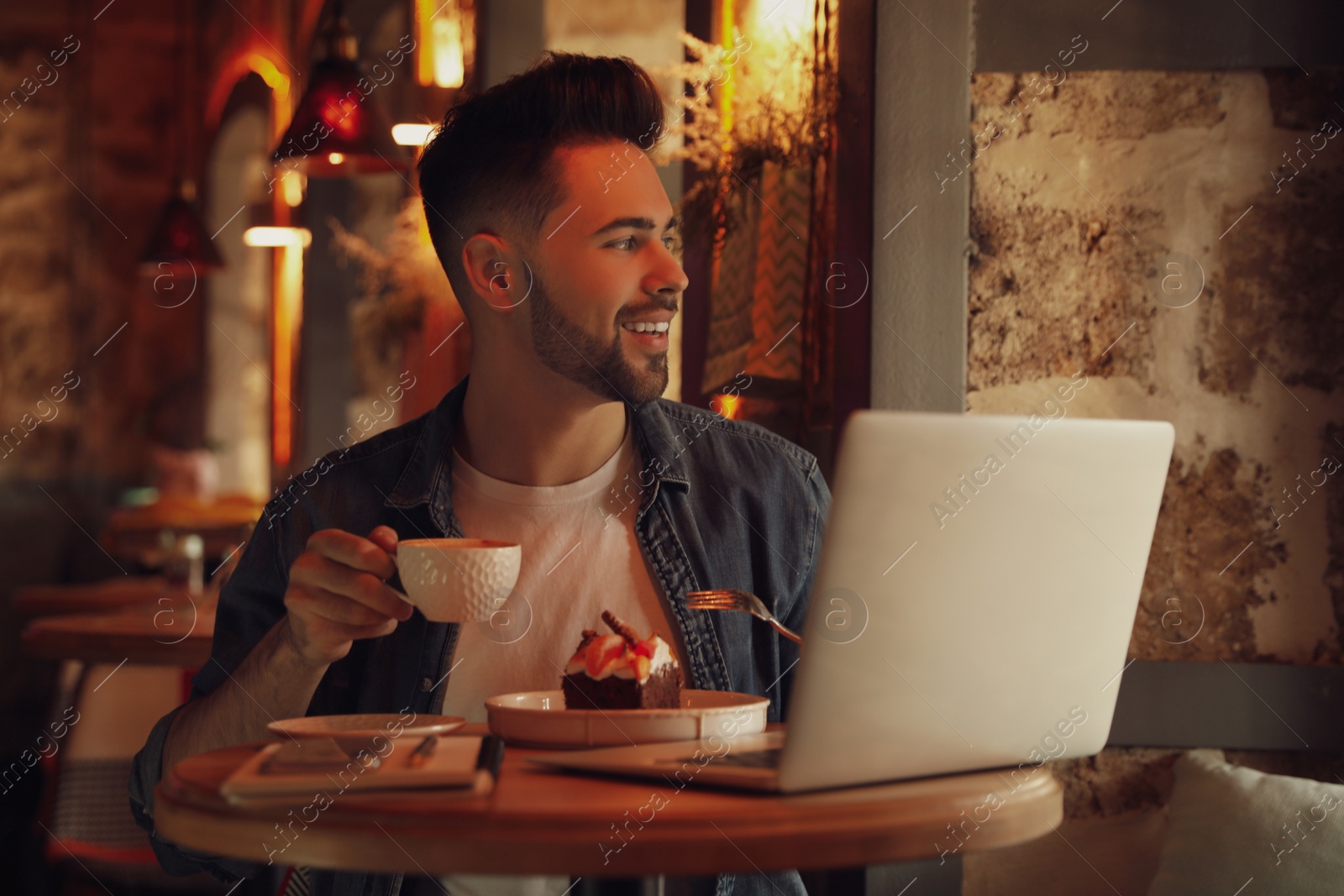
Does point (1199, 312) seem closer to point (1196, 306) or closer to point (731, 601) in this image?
point (1196, 306)

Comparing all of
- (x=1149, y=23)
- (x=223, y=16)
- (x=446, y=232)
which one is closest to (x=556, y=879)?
(x=446, y=232)

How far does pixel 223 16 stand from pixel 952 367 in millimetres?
6813

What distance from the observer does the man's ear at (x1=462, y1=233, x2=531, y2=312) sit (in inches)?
72.6

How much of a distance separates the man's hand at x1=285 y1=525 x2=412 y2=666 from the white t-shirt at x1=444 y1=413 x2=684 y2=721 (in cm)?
31

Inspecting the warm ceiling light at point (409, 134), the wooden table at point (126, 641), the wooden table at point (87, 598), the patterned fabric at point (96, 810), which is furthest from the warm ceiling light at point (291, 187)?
the patterned fabric at point (96, 810)

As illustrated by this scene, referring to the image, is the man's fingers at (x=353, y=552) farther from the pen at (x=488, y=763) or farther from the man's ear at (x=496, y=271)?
the man's ear at (x=496, y=271)

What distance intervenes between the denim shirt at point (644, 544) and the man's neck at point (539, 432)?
43mm

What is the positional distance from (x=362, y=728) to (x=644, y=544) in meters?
0.55

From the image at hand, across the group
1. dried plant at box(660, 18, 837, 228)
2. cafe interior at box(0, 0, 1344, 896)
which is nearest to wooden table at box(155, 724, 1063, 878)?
cafe interior at box(0, 0, 1344, 896)

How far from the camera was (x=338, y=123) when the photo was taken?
314cm

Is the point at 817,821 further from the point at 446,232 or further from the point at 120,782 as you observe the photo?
the point at 120,782

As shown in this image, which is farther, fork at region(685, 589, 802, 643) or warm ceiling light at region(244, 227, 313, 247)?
warm ceiling light at region(244, 227, 313, 247)

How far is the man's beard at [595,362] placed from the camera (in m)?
1.71

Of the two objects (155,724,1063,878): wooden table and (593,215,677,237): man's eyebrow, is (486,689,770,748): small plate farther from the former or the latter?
(593,215,677,237): man's eyebrow
